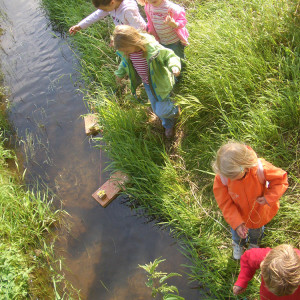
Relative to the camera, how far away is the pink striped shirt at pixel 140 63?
266 cm

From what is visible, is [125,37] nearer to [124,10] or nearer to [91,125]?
[124,10]

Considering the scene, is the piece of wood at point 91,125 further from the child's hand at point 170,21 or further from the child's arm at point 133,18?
the child's hand at point 170,21

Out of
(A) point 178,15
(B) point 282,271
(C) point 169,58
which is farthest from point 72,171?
(B) point 282,271

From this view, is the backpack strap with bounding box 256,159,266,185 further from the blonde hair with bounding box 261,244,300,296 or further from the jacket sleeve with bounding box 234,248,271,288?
the blonde hair with bounding box 261,244,300,296

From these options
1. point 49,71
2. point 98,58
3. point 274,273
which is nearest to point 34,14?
point 49,71

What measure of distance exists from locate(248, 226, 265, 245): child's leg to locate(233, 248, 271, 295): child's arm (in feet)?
1.40

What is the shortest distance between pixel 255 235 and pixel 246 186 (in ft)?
1.83

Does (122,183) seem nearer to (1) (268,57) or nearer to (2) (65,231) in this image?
(2) (65,231)


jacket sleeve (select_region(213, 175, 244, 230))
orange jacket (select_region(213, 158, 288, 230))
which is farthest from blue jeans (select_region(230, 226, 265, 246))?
jacket sleeve (select_region(213, 175, 244, 230))

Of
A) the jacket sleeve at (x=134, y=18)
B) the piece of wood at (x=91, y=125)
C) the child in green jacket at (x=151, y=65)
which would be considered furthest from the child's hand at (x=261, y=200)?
the piece of wood at (x=91, y=125)

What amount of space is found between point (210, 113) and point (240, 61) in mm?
589

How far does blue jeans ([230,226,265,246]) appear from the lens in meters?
2.21

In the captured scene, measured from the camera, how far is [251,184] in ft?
6.23

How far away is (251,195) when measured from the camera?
1940mm
